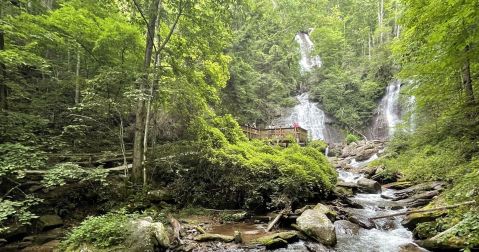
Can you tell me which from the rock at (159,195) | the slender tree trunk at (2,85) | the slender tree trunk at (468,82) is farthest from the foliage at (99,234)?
the slender tree trunk at (468,82)

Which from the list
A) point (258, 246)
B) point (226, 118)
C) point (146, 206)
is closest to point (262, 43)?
point (226, 118)

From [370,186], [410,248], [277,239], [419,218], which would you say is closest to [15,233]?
[277,239]

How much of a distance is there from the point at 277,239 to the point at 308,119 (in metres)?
24.0

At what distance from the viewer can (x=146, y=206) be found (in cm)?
856

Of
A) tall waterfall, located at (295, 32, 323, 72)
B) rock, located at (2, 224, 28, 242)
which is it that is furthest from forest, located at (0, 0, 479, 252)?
tall waterfall, located at (295, 32, 323, 72)

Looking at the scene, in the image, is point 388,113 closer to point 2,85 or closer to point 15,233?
point 2,85

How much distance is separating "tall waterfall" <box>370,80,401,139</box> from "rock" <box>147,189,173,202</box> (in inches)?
889

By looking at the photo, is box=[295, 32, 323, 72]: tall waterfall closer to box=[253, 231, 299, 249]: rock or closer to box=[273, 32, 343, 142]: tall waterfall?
box=[273, 32, 343, 142]: tall waterfall

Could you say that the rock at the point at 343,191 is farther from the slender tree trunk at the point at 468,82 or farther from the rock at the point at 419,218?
the slender tree trunk at the point at 468,82

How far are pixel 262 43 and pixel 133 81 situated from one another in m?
22.6

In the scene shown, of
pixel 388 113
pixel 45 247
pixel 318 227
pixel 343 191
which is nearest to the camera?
pixel 45 247

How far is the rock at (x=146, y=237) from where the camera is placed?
551 centimetres

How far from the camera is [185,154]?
991 centimetres

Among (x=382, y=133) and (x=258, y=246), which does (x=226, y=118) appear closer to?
(x=258, y=246)
